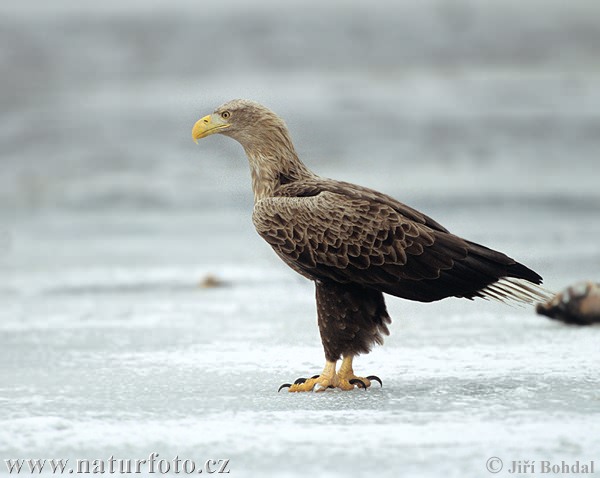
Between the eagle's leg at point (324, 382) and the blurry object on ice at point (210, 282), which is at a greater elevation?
the blurry object on ice at point (210, 282)

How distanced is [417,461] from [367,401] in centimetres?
113

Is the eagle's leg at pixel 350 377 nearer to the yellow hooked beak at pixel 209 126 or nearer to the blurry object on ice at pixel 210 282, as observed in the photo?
the yellow hooked beak at pixel 209 126

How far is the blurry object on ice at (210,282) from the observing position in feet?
30.4

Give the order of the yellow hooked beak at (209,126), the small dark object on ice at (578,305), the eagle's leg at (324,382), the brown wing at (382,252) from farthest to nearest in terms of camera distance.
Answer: the small dark object on ice at (578,305), the yellow hooked beak at (209,126), the eagle's leg at (324,382), the brown wing at (382,252)

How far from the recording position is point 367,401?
5051 mm

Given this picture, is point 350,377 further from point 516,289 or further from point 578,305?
point 578,305

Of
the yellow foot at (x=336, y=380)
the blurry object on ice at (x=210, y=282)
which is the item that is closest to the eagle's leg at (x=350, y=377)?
the yellow foot at (x=336, y=380)

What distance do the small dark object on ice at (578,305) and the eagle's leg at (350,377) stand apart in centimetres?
192

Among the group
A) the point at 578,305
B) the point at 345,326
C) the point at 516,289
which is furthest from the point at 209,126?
the point at 578,305

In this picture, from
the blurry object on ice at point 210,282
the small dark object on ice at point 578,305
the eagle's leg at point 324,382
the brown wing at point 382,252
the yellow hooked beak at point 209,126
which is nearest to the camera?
the brown wing at point 382,252

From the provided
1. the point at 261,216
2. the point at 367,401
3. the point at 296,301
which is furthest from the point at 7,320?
the point at 367,401

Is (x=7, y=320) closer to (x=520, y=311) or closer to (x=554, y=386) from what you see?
(x=520, y=311)

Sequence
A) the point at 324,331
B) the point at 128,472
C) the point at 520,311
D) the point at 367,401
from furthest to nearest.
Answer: the point at 520,311
the point at 324,331
the point at 367,401
the point at 128,472

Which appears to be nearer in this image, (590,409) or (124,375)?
(590,409)
